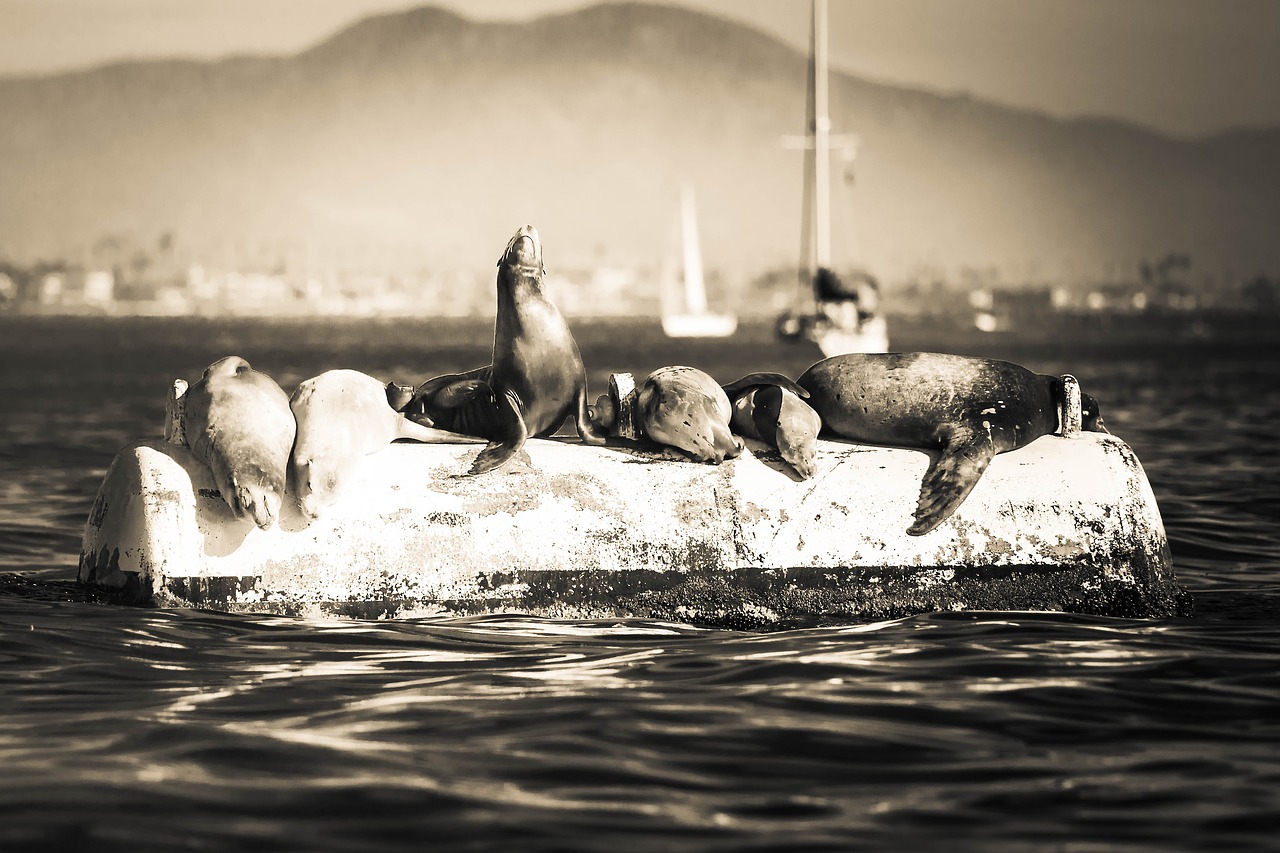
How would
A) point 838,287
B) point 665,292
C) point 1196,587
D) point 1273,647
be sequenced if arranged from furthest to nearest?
point 665,292
point 838,287
point 1196,587
point 1273,647

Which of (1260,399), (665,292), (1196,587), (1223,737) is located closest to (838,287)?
(1260,399)

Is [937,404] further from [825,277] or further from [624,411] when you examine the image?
[825,277]

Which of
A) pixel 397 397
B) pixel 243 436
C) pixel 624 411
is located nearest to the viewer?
pixel 243 436

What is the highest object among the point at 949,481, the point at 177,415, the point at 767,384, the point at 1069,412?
the point at 767,384

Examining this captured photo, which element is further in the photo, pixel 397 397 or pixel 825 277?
pixel 825 277

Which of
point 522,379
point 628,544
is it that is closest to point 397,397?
point 522,379

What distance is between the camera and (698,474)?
7.49 m

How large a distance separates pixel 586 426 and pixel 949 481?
1.89 metres

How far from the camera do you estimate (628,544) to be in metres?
7.29

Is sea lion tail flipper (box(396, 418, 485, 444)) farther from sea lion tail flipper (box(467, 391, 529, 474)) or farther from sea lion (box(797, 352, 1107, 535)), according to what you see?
sea lion (box(797, 352, 1107, 535))

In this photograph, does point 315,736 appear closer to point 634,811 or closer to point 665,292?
point 634,811

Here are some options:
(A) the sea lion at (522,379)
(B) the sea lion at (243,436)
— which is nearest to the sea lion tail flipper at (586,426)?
(A) the sea lion at (522,379)

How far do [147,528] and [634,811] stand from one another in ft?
11.0

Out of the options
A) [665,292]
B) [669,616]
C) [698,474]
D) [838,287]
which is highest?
[665,292]
